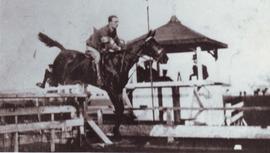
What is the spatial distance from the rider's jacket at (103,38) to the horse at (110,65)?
6 cm

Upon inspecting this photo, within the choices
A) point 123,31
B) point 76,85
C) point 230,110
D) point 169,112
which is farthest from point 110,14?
point 230,110

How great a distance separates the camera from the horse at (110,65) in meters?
2.77

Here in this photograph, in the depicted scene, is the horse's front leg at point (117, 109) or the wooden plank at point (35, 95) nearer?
the horse's front leg at point (117, 109)

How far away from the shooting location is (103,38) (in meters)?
2.88

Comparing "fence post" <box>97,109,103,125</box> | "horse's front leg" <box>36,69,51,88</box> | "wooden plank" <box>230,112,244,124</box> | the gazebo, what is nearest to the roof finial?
the gazebo

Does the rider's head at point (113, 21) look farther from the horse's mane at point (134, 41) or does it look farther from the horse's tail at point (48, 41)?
the horse's tail at point (48, 41)

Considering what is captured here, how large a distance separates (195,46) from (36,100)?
1.16 metres

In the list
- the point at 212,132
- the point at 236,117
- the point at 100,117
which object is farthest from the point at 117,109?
the point at 236,117

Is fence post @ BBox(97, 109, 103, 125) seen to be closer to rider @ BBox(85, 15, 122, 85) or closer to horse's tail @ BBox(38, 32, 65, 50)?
rider @ BBox(85, 15, 122, 85)

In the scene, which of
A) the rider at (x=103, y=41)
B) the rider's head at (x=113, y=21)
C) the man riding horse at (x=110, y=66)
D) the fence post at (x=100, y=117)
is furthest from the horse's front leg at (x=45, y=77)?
the rider's head at (x=113, y=21)

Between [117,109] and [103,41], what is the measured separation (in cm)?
43

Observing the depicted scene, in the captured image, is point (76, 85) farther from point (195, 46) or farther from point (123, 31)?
point (195, 46)

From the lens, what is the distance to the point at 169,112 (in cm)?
269

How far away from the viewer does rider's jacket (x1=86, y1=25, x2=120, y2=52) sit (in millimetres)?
2863
